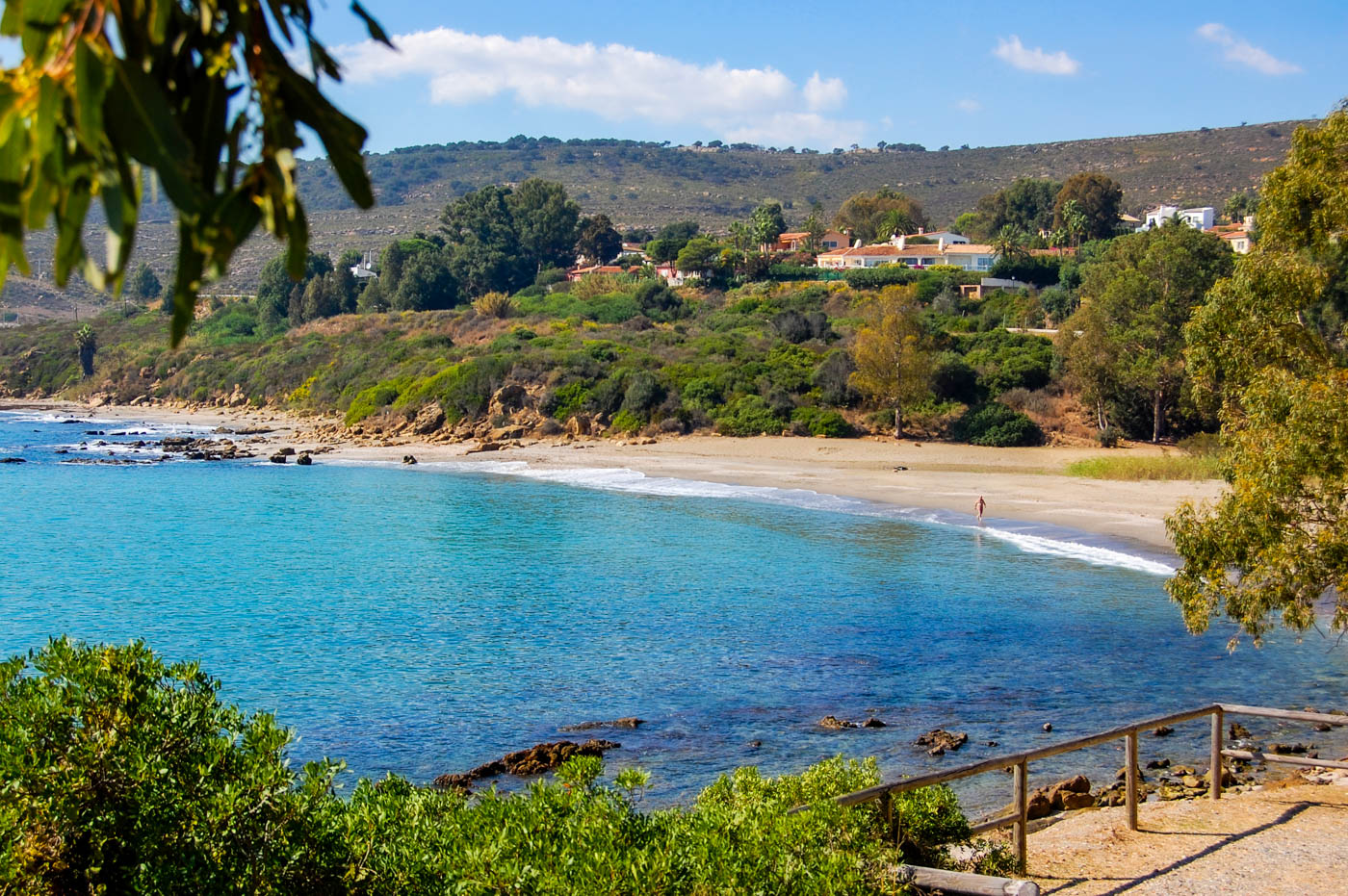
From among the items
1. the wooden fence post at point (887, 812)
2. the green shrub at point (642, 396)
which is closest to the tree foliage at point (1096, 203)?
the green shrub at point (642, 396)

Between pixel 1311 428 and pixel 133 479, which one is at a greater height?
pixel 1311 428

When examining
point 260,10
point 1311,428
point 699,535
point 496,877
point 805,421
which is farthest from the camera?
point 805,421

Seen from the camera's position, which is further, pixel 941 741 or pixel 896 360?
pixel 896 360

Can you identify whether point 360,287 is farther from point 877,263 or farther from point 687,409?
point 687,409

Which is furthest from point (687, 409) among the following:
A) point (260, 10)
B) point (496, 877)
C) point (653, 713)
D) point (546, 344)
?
point (260, 10)

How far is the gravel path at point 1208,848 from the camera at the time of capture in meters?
8.70

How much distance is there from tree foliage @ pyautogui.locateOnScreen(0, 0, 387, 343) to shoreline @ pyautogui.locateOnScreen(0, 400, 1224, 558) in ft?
84.2

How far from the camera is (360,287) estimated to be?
318 ft

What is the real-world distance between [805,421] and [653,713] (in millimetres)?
34162

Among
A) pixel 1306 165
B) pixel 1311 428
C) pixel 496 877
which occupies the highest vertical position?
pixel 1306 165

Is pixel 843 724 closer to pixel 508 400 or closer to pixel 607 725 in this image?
pixel 607 725

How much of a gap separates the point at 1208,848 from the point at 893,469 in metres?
32.7

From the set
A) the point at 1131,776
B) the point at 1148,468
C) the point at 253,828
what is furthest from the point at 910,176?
the point at 253,828

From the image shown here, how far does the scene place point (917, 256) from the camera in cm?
9062
